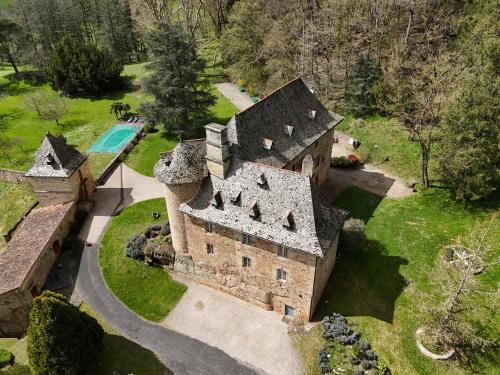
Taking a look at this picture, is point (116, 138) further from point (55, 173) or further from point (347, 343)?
point (347, 343)

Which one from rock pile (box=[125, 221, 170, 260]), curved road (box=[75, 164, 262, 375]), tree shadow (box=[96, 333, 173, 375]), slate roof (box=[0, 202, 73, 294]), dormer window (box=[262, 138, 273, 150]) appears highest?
dormer window (box=[262, 138, 273, 150])

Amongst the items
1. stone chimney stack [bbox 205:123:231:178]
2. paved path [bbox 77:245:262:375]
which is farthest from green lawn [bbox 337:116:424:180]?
paved path [bbox 77:245:262:375]

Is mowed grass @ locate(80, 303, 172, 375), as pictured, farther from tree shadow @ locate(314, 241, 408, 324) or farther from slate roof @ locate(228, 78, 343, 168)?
slate roof @ locate(228, 78, 343, 168)

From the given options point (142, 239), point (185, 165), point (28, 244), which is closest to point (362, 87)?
point (185, 165)

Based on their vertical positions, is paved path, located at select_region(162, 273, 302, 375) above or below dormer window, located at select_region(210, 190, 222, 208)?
below

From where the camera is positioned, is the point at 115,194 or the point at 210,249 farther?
the point at 115,194

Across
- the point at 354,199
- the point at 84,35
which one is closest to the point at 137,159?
the point at 354,199

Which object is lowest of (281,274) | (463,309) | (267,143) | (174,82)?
(463,309)
